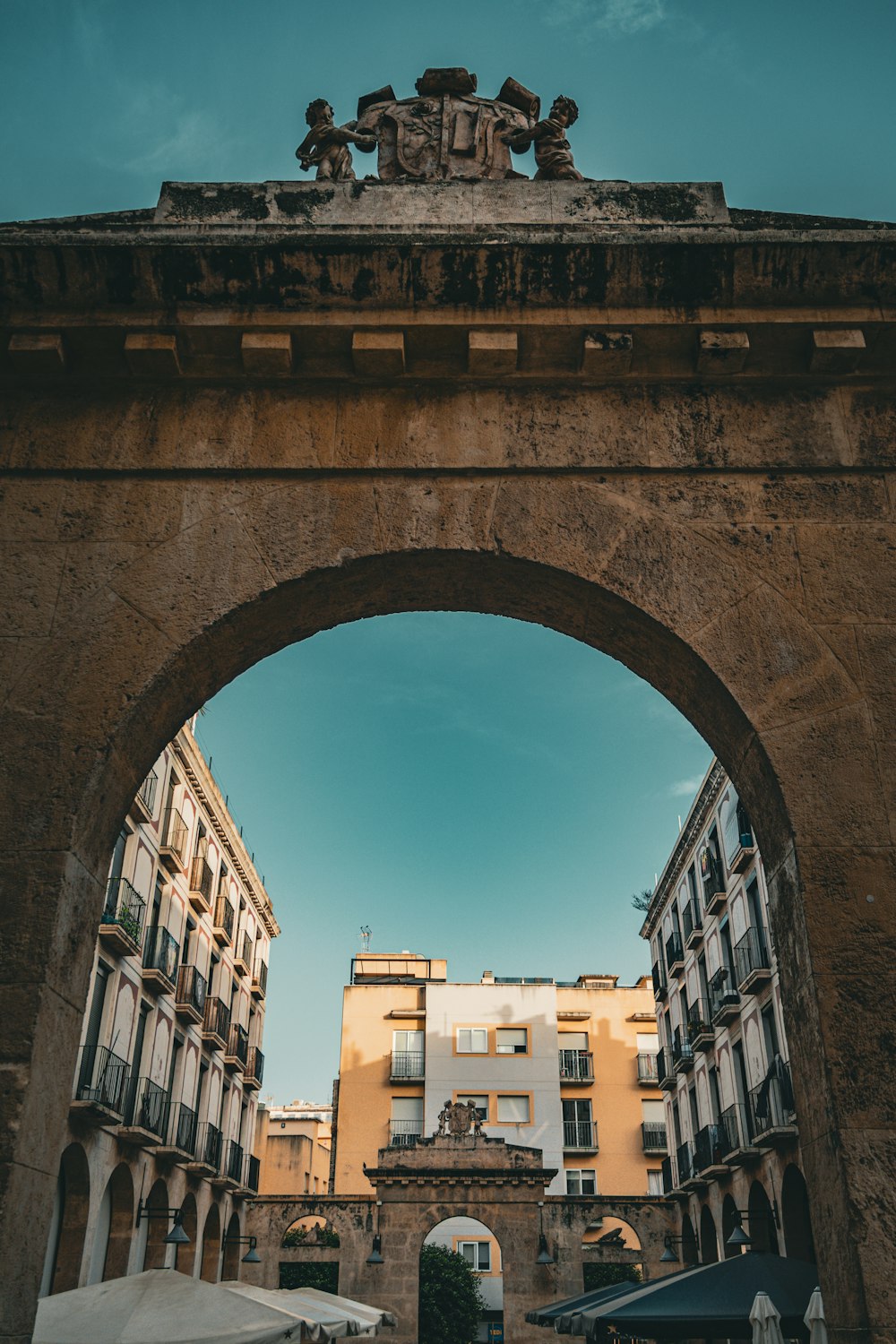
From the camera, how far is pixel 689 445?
17.8ft

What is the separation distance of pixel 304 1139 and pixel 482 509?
4342 cm

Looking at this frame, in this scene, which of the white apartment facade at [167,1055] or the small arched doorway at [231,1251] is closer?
the white apartment facade at [167,1055]

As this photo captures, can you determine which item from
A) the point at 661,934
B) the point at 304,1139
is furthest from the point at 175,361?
the point at 304,1139

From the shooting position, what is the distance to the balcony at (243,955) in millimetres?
31156

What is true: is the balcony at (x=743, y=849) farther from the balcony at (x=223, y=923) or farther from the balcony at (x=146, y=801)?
the balcony at (x=223, y=923)

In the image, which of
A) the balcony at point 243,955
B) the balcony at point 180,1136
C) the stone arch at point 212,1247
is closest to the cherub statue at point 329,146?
the balcony at point 180,1136

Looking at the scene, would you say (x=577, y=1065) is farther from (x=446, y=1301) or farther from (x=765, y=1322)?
(x=765, y=1322)

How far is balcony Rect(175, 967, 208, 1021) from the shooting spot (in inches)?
939

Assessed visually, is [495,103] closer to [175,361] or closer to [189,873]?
[175,361]

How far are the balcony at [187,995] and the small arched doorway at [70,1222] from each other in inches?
228

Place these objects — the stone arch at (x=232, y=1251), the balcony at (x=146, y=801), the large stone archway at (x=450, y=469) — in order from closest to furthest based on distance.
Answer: the large stone archway at (x=450, y=469) → the balcony at (x=146, y=801) → the stone arch at (x=232, y=1251)

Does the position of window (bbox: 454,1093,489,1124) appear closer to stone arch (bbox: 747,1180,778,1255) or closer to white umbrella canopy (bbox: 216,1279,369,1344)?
stone arch (bbox: 747,1180,778,1255)

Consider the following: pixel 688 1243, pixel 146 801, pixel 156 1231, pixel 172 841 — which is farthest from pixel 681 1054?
pixel 146 801

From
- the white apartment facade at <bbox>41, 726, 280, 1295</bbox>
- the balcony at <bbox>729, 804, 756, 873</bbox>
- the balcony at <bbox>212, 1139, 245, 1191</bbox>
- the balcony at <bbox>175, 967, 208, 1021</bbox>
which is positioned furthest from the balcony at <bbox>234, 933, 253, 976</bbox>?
the balcony at <bbox>729, 804, 756, 873</bbox>
